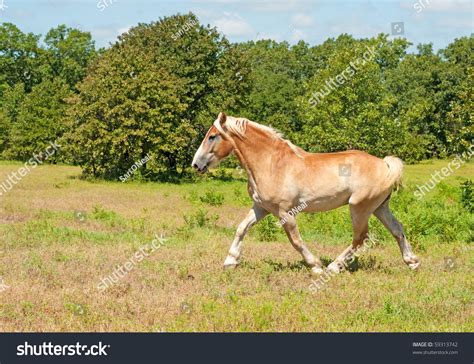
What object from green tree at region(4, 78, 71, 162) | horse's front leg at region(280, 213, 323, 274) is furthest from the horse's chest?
green tree at region(4, 78, 71, 162)

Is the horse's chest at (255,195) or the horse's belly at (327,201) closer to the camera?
the horse's belly at (327,201)

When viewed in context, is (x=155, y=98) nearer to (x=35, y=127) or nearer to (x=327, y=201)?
(x=35, y=127)

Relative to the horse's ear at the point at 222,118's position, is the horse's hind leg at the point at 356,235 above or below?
below

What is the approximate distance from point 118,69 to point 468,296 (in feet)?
108

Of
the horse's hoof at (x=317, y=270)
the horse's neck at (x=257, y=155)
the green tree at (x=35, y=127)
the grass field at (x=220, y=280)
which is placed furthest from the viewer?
the green tree at (x=35, y=127)

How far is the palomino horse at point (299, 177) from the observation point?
32.7 feet

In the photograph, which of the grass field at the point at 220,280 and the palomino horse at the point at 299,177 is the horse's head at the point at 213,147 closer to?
the palomino horse at the point at 299,177

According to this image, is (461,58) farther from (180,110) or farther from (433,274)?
(433,274)

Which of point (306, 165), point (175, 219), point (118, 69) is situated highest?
point (118, 69)

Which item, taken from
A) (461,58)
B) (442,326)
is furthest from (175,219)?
(461,58)

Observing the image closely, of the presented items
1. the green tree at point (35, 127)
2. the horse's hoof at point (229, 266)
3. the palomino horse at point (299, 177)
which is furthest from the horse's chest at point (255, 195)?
the green tree at point (35, 127)

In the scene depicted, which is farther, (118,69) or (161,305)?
(118,69)
